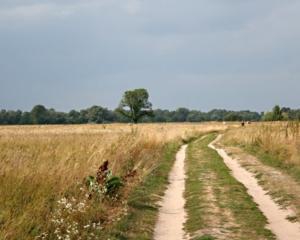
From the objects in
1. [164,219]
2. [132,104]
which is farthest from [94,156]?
[132,104]

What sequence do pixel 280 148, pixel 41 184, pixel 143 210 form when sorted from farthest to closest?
1. pixel 280 148
2. pixel 143 210
3. pixel 41 184

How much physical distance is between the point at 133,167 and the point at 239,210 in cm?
780

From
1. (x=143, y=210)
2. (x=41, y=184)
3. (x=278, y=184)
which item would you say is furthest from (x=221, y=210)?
(x=278, y=184)

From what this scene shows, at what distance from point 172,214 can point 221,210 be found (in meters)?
1.09

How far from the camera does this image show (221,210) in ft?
40.3

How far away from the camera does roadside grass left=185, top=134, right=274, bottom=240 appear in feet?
33.0

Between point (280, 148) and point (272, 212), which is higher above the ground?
point (280, 148)

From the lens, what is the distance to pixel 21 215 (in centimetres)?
848

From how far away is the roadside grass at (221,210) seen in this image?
10062 millimetres

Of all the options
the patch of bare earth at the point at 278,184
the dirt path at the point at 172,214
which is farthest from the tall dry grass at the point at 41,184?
the patch of bare earth at the point at 278,184

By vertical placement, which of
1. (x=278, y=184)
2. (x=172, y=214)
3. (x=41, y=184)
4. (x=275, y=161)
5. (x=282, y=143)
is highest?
(x=282, y=143)

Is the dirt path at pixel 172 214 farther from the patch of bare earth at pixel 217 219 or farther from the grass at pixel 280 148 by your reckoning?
the grass at pixel 280 148

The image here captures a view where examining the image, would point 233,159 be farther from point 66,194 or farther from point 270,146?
point 66,194

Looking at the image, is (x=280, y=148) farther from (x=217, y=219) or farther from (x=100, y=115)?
(x=100, y=115)
